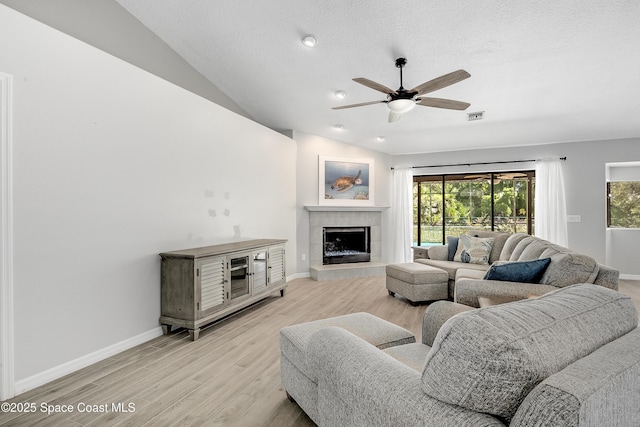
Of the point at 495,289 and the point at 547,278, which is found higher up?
the point at 547,278

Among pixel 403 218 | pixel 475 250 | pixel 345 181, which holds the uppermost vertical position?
pixel 345 181

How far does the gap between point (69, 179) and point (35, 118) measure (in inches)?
18.0

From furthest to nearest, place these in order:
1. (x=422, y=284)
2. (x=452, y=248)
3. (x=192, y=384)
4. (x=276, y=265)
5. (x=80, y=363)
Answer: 1. (x=452, y=248)
2. (x=276, y=265)
3. (x=422, y=284)
4. (x=80, y=363)
5. (x=192, y=384)

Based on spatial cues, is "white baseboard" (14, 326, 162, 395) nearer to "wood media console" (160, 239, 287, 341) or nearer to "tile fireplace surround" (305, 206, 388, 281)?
"wood media console" (160, 239, 287, 341)

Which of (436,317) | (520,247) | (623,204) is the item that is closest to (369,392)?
(436,317)

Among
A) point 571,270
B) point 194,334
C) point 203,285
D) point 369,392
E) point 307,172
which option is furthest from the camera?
point 307,172

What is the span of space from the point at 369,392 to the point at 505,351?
49cm

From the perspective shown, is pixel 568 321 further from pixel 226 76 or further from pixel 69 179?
pixel 226 76

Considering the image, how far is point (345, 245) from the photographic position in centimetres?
651

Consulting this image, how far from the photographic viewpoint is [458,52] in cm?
323

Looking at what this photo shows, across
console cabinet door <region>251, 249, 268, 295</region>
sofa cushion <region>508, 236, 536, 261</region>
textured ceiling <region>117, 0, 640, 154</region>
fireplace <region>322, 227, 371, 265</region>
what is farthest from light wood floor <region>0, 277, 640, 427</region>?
textured ceiling <region>117, 0, 640, 154</region>

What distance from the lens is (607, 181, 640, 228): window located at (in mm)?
5742

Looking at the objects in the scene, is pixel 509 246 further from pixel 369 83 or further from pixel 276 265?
pixel 276 265

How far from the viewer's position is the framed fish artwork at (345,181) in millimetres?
6191
